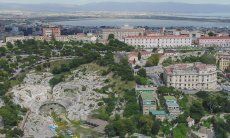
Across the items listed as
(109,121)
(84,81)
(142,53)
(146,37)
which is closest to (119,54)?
(142,53)

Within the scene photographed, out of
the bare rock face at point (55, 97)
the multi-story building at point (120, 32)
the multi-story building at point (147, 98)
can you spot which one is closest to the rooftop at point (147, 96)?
the multi-story building at point (147, 98)

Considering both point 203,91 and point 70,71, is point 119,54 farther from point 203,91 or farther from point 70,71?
point 203,91

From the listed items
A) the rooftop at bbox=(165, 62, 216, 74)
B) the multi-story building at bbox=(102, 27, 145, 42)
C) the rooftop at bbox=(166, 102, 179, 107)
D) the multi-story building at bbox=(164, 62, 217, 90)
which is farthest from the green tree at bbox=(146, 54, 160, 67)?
the multi-story building at bbox=(102, 27, 145, 42)

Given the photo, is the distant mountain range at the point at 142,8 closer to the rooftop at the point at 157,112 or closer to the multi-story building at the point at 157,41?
the multi-story building at the point at 157,41

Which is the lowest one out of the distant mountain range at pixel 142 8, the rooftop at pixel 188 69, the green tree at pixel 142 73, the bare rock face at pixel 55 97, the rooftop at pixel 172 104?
the distant mountain range at pixel 142 8

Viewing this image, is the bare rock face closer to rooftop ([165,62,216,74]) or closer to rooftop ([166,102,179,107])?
rooftop ([166,102,179,107])

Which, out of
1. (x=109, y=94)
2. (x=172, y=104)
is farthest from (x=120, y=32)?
(x=172, y=104)
